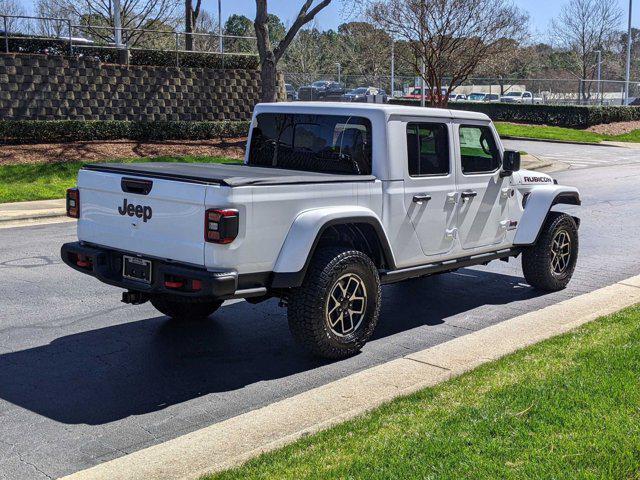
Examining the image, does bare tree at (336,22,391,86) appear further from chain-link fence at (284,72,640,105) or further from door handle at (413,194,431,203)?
door handle at (413,194,431,203)

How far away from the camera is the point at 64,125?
2300cm

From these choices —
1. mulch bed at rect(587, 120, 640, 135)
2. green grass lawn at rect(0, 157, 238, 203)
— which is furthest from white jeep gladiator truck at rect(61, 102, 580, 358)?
mulch bed at rect(587, 120, 640, 135)

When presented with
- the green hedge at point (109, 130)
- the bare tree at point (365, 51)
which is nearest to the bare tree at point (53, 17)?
the green hedge at point (109, 130)

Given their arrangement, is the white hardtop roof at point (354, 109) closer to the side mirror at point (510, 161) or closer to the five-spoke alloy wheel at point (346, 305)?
the side mirror at point (510, 161)

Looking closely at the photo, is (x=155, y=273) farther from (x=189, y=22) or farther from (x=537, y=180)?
(x=189, y=22)

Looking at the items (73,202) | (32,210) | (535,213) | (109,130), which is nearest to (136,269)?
(73,202)

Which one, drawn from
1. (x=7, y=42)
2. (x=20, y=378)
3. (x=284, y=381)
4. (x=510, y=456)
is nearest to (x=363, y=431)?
(x=510, y=456)

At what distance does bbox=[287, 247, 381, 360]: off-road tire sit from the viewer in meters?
6.32

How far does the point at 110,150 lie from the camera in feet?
73.0

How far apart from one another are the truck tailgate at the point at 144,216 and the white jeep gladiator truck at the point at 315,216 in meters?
0.01

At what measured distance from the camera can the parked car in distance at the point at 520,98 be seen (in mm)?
54812

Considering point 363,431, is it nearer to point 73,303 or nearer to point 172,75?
point 73,303

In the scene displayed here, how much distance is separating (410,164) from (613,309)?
8.09 feet

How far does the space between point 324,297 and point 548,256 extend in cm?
350
